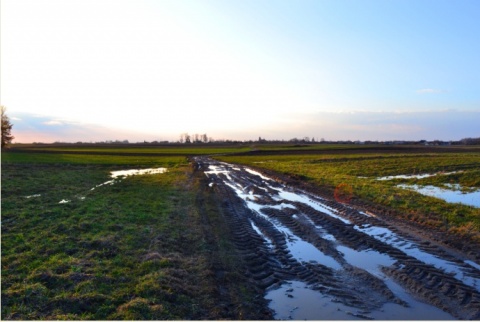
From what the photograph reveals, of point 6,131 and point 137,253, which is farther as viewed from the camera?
point 6,131

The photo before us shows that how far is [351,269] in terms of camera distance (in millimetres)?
9406

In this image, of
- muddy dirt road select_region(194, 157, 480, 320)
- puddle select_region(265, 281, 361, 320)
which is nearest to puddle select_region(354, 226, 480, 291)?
muddy dirt road select_region(194, 157, 480, 320)

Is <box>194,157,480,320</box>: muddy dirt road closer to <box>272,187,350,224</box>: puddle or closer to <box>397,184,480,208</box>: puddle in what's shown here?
<box>272,187,350,224</box>: puddle

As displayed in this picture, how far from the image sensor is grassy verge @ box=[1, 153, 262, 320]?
6945 mm

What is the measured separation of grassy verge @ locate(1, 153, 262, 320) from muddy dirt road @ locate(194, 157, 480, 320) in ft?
2.91

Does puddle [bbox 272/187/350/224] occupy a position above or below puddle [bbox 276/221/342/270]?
below

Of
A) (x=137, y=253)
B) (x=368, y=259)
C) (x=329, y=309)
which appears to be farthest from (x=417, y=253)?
(x=137, y=253)

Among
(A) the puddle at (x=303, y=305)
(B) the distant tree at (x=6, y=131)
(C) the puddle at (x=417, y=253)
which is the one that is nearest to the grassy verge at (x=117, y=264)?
(A) the puddle at (x=303, y=305)

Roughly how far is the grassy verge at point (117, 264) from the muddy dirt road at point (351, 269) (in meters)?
0.89

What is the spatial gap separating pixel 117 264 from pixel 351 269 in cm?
616

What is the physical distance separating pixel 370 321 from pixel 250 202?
14.3 metres

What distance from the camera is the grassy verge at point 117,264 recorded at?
6945 mm

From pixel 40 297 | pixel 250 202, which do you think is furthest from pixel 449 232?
pixel 40 297

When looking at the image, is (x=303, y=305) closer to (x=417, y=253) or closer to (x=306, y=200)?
Result: (x=417, y=253)
